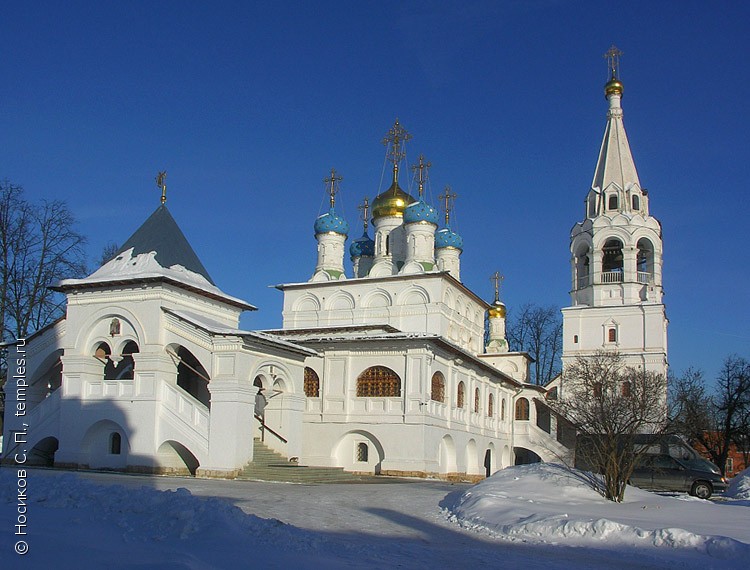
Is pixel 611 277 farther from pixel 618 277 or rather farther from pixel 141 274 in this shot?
pixel 141 274

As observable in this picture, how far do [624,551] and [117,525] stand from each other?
5.46 meters

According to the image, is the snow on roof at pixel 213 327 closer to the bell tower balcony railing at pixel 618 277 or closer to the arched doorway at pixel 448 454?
the arched doorway at pixel 448 454

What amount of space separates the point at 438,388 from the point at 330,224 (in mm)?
10791

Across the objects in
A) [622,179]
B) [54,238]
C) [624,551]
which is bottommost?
[624,551]

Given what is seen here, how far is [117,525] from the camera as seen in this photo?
744 cm

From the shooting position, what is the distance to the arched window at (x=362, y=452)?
1024 inches

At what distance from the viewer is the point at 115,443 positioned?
21703 mm

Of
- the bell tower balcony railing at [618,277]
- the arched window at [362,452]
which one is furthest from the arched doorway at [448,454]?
the bell tower balcony railing at [618,277]

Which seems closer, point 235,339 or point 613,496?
point 613,496

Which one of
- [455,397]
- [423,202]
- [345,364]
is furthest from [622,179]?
[345,364]

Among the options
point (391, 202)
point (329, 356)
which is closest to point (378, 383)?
point (329, 356)

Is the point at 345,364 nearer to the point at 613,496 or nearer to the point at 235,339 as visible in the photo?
the point at 235,339

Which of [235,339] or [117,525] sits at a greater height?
[235,339]

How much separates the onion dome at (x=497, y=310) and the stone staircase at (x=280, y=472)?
23.0 metres
